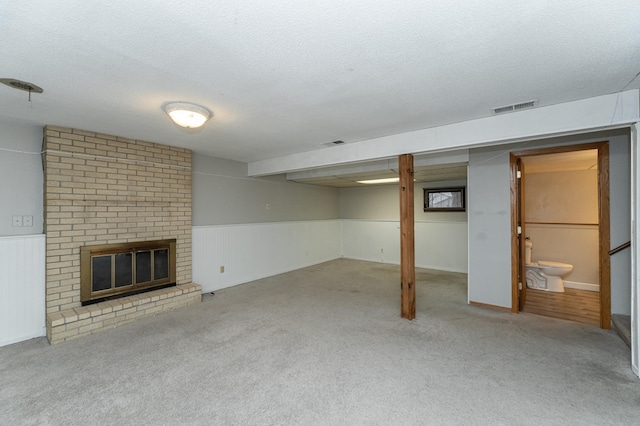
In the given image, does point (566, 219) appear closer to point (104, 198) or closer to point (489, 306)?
point (489, 306)

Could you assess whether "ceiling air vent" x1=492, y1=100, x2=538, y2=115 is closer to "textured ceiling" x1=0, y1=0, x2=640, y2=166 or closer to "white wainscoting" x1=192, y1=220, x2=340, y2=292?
"textured ceiling" x1=0, y1=0, x2=640, y2=166

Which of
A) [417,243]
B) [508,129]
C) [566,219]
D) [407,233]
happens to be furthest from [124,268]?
[566,219]

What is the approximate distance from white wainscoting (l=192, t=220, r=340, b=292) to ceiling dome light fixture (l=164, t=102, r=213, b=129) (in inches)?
97.7

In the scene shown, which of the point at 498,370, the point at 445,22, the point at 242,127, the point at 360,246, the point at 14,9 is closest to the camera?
the point at 14,9

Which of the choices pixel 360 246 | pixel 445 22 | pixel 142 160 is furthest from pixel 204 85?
pixel 360 246

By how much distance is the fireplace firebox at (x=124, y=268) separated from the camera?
346 cm

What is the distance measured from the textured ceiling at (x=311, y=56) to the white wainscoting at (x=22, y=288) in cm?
138

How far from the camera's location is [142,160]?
13.0 ft

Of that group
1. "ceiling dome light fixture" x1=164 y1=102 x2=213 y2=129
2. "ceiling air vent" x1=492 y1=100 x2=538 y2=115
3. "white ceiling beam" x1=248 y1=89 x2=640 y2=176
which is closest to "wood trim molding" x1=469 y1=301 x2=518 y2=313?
"white ceiling beam" x1=248 y1=89 x2=640 y2=176

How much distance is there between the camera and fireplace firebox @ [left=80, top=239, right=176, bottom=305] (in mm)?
3463

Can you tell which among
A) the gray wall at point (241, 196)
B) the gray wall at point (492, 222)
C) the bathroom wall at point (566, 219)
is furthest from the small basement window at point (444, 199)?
the gray wall at point (241, 196)

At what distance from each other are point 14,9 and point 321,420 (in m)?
2.79

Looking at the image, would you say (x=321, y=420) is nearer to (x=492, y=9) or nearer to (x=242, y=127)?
(x=492, y=9)

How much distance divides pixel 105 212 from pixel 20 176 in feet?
2.80
